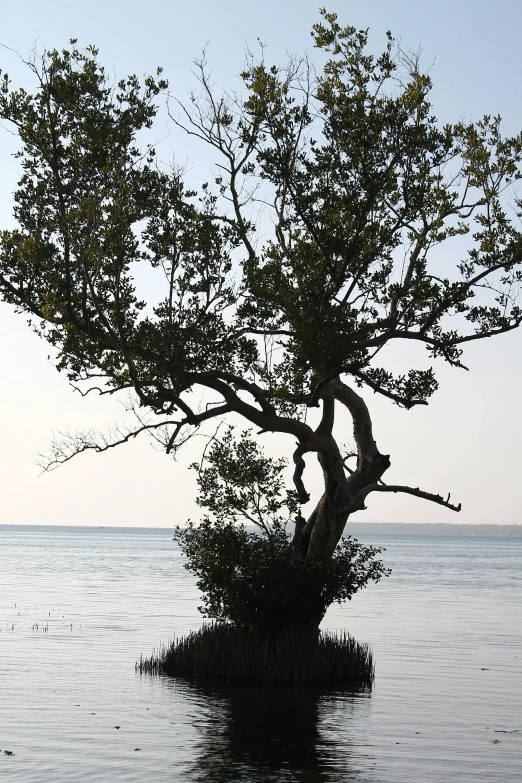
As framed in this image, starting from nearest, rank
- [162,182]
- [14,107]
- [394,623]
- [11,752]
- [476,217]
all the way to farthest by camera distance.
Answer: [11,752] → [14,107] → [162,182] → [476,217] → [394,623]

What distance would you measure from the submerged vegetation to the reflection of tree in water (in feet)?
1.40

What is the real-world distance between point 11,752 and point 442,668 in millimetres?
14867

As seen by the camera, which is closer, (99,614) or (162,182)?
(162,182)

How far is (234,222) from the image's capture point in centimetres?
2166

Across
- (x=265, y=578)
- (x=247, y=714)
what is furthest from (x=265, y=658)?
(x=247, y=714)

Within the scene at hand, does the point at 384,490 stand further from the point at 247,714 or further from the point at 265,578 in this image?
the point at 247,714

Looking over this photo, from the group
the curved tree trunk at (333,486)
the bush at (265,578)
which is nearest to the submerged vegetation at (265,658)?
the bush at (265,578)

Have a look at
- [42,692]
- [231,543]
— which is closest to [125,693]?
[42,692]

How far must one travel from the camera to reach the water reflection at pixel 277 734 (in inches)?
560

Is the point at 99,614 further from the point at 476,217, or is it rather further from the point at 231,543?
the point at 476,217

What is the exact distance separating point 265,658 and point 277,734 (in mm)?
4117

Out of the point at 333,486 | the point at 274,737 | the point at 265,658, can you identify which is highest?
the point at 333,486

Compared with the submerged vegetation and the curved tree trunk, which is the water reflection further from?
the curved tree trunk

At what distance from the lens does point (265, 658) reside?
2091 cm
